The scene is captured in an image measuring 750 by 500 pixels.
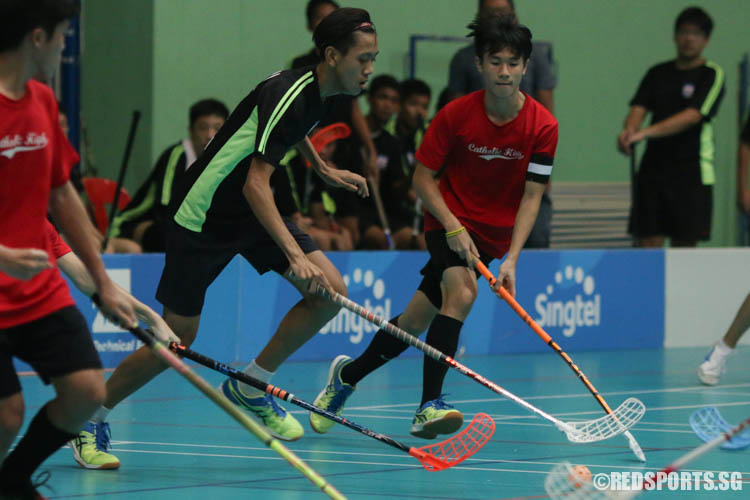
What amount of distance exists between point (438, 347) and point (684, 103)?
4705mm

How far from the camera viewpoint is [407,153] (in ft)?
32.5

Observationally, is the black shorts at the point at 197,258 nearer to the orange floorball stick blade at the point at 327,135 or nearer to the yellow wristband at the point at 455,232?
the yellow wristband at the point at 455,232

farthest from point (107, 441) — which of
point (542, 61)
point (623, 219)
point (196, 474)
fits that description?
point (623, 219)

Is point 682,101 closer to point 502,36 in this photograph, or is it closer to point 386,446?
point 502,36

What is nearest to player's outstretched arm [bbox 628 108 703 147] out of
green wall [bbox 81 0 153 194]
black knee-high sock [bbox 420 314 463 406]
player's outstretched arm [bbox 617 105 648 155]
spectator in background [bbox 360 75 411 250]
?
player's outstretched arm [bbox 617 105 648 155]

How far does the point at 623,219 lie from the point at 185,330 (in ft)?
27.4

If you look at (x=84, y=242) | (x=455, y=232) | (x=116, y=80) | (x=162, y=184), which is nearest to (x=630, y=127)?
(x=162, y=184)

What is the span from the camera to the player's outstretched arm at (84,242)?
351 cm

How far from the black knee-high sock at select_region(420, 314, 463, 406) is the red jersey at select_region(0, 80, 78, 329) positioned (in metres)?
2.02

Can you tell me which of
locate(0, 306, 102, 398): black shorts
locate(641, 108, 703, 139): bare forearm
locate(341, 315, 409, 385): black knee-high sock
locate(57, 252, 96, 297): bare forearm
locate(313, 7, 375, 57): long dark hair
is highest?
locate(313, 7, 375, 57): long dark hair

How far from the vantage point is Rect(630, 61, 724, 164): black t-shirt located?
30.4 feet

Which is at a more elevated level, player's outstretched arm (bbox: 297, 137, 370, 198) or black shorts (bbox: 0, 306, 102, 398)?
player's outstretched arm (bbox: 297, 137, 370, 198)

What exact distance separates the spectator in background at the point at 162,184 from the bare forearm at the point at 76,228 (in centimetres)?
429

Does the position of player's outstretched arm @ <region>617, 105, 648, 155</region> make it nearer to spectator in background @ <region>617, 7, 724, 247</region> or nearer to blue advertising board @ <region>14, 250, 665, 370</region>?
spectator in background @ <region>617, 7, 724, 247</region>
